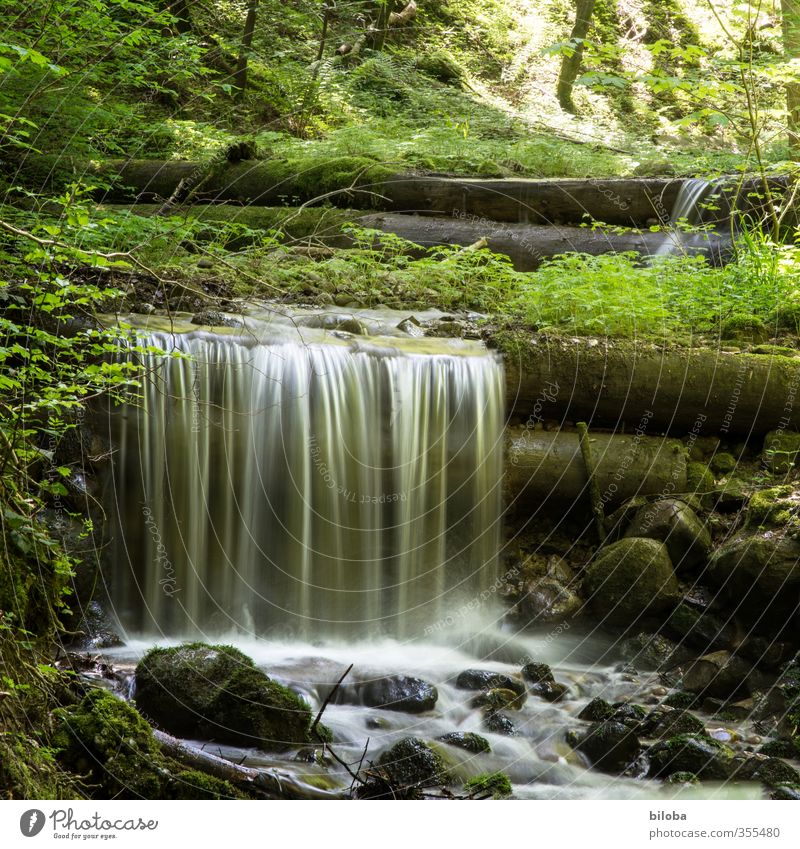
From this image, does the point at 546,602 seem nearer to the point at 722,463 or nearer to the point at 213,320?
the point at 722,463

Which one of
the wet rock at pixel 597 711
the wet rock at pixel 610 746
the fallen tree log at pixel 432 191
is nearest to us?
the wet rock at pixel 610 746

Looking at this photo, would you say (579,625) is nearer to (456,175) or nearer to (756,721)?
(756,721)

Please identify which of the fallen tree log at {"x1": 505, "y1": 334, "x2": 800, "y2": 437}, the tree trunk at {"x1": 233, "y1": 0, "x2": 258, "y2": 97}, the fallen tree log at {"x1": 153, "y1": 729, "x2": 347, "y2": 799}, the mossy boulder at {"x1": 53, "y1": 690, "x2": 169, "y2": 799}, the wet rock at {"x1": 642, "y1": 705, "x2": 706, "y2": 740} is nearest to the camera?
the mossy boulder at {"x1": 53, "y1": 690, "x2": 169, "y2": 799}

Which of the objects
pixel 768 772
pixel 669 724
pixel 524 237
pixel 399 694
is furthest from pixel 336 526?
pixel 524 237

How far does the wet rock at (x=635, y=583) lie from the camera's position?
4457 mm

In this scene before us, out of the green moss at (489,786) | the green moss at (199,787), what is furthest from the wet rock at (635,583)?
the green moss at (199,787)

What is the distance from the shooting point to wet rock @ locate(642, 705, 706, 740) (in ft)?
11.6

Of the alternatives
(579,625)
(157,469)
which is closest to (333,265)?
(157,469)

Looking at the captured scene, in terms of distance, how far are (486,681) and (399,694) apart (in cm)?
47

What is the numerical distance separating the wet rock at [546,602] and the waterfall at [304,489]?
0.82 ft

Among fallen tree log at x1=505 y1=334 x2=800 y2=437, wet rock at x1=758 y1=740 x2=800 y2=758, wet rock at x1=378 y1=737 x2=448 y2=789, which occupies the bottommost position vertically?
wet rock at x1=378 y1=737 x2=448 y2=789

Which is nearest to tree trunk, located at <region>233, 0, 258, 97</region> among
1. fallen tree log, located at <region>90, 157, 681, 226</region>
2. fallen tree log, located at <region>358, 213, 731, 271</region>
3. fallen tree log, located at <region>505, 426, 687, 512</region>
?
fallen tree log, located at <region>90, 157, 681, 226</region>

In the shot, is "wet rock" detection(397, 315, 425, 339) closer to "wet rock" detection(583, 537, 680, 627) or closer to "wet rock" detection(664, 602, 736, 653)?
"wet rock" detection(583, 537, 680, 627)

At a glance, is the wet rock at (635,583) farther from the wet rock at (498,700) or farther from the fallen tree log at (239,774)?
the fallen tree log at (239,774)
